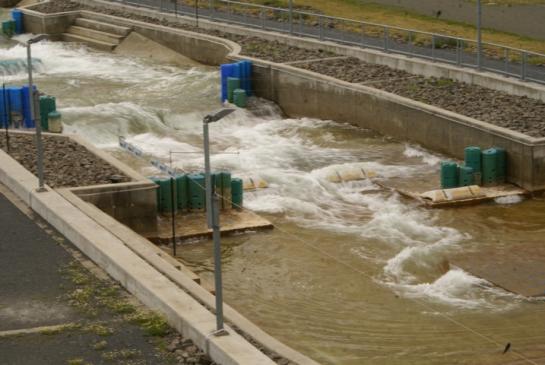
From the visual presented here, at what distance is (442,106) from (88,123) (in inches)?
375

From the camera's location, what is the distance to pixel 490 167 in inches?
1190

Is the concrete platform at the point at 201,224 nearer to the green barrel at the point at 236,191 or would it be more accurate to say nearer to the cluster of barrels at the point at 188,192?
the cluster of barrels at the point at 188,192

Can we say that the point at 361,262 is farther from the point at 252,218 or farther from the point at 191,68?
the point at 191,68

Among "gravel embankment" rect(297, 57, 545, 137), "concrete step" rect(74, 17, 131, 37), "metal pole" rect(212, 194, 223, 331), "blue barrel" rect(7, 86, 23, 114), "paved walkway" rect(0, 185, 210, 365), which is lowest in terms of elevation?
"concrete step" rect(74, 17, 131, 37)

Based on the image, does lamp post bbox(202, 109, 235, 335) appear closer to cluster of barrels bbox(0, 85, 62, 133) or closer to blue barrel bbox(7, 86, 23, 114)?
cluster of barrels bbox(0, 85, 62, 133)

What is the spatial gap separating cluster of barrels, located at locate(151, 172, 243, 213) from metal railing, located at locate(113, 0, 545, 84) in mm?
10421

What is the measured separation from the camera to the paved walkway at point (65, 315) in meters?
16.9

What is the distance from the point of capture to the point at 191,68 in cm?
4606

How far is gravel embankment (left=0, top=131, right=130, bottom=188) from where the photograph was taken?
26.0m

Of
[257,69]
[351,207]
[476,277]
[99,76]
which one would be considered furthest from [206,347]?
[99,76]

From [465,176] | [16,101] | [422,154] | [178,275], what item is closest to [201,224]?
[465,176]

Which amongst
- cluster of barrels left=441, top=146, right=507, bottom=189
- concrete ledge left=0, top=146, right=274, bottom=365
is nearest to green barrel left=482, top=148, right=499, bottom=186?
cluster of barrels left=441, top=146, right=507, bottom=189

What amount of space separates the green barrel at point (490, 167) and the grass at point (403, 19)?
1366 cm

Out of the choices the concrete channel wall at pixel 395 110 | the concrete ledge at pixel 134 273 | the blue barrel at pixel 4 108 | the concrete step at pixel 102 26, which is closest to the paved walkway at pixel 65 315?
the concrete ledge at pixel 134 273
